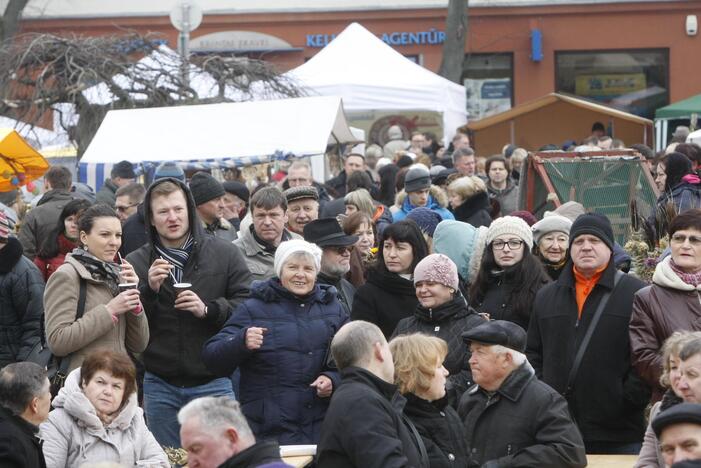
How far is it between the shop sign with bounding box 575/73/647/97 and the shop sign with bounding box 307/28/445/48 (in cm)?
367

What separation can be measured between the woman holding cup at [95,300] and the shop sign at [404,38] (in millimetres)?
24799

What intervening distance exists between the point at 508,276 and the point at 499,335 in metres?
1.96

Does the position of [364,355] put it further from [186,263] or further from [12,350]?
[12,350]

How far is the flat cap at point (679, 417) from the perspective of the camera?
15.1ft

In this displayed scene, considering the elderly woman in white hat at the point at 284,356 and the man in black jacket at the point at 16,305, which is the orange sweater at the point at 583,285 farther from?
the man in black jacket at the point at 16,305

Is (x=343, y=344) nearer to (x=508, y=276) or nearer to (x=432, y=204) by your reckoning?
(x=508, y=276)

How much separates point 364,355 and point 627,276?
2268mm

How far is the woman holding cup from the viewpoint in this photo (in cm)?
693

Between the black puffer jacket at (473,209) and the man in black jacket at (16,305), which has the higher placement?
the black puffer jacket at (473,209)

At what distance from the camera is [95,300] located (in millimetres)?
7113

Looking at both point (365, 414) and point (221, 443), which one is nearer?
point (221, 443)

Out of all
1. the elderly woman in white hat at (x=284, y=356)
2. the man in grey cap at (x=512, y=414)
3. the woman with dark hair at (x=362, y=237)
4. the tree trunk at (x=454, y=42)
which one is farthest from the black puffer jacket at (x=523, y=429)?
the tree trunk at (x=454, y=42)

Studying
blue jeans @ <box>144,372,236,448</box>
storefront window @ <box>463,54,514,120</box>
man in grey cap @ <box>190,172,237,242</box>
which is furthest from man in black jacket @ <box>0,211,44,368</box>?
storefront window @ <box>463,54,514,120</box>

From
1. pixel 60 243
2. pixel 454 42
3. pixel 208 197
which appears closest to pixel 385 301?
pixel 208 197
